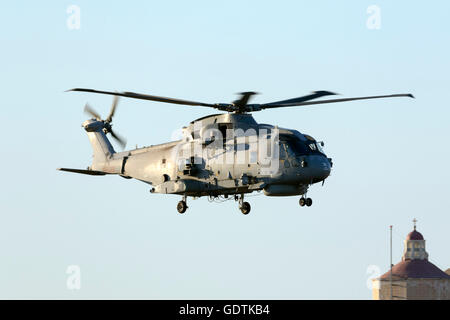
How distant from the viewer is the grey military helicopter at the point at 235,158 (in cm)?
5969

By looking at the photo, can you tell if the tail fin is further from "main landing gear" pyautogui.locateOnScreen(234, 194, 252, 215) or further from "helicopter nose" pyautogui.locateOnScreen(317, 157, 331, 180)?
"helicopter nose" pyautogui.locateOnScreen(317, 157, 331, 180)

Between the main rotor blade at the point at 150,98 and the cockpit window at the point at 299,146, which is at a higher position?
the main rotor blade at the point at 150,98

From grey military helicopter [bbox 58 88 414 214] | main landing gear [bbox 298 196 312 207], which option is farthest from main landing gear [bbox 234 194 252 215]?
main landing gear [bbox 298 196 312 207]

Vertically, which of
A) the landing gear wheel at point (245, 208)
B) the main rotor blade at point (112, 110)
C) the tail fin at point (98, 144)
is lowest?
the landing gear wheel at point (245, 208)

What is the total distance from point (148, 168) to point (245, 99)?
31.8ft

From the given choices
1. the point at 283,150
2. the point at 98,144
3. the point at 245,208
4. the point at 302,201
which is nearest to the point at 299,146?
the point at 283,150

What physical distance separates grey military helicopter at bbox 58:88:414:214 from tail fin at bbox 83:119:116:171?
162 inches

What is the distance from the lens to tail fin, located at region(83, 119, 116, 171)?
2827 inches

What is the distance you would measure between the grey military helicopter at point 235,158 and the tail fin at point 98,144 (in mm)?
4115

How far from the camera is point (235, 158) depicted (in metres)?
61.6

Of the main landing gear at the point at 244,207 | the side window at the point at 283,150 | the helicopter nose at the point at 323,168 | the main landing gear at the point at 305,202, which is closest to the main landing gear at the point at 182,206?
the main landing gear at the point at 244,207

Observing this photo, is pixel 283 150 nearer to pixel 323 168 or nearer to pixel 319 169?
pixel 319 169

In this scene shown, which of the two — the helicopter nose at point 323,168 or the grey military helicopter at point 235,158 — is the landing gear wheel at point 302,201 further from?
the helicopter nose at point 323,168

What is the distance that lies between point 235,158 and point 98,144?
14.6 metres
